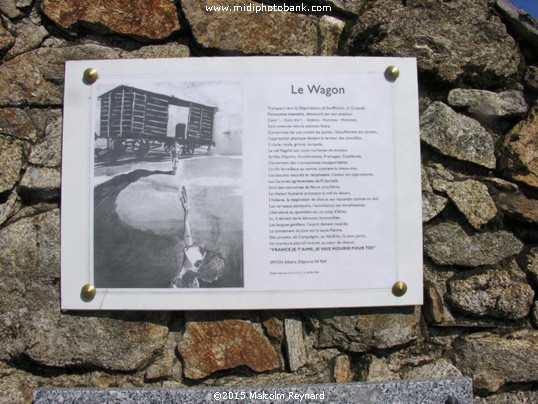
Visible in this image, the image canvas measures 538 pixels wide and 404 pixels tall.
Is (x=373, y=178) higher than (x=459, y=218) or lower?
higher

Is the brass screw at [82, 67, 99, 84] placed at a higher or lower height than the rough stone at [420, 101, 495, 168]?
higher

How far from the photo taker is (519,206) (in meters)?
1.81

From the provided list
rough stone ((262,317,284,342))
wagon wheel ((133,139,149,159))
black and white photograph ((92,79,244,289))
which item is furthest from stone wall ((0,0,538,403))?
wagon wheel ((133,139,149,159))

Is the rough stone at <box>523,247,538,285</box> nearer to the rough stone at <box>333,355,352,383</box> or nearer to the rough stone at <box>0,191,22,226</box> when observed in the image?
the rough stone at <box>333,355,352,383</box>

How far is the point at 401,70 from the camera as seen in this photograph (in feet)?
5.86

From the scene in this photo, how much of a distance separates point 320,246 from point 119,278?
0.72 m

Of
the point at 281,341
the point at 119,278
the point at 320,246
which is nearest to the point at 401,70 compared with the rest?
the point at 320,246

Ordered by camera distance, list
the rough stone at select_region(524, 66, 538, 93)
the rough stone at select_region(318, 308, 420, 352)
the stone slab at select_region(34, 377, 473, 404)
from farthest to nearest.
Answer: the rough stone at select_region(524, 66, 538, 93) → the rough stone at select_region(318, 308, 420, 352) → the stone slab at select_region(34, 377, 473, 404)

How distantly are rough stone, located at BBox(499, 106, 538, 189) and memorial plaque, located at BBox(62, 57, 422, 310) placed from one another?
0.36m

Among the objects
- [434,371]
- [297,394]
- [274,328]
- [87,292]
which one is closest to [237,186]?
[274,328]

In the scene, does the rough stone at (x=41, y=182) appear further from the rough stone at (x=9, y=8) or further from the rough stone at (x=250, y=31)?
the rough stone at (x=250, y=31)

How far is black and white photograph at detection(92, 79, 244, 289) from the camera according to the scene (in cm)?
170

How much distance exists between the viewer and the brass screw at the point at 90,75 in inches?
68.6

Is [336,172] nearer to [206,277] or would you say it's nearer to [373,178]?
[373,178]
